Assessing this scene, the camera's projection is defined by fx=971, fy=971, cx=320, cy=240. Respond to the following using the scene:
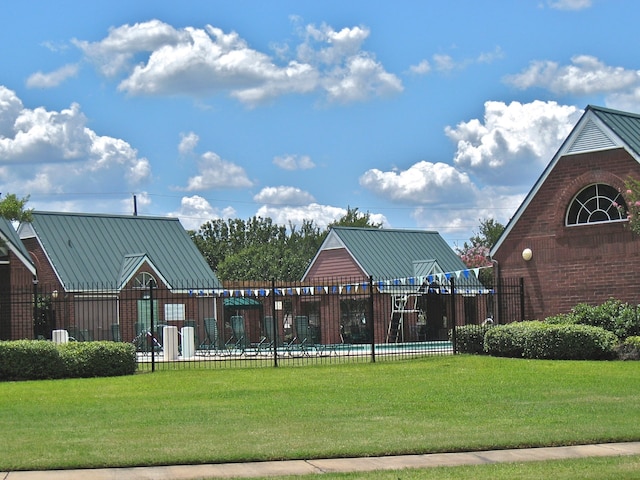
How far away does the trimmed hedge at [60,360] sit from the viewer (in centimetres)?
2016

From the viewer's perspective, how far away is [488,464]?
9938 mm

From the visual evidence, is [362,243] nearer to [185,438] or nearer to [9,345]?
[9,345]

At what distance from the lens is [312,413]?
13875 millimetres

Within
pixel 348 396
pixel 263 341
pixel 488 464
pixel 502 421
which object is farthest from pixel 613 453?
pixel 263 341

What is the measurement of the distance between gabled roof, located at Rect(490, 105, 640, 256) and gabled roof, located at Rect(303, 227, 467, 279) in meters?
15.4

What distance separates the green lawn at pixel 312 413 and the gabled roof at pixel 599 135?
7039mm

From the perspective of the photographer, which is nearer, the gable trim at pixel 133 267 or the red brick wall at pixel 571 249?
the red brick wall at pixel 571 249

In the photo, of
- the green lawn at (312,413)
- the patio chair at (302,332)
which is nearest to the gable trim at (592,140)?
the green lawn at (312,413)

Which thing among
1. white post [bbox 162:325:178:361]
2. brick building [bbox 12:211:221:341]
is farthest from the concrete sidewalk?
brick building [bbox 12:211:221:341]

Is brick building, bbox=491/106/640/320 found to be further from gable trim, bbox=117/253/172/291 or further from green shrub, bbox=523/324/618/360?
gable trim, bbox=117/253/172/291

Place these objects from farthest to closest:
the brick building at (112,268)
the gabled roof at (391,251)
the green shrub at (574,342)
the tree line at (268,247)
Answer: the tree line at (268,247)
the gabled roof at (391,251)
the brick building at (112,268)
the green shrub at (574,342)

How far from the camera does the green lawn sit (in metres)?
10.9

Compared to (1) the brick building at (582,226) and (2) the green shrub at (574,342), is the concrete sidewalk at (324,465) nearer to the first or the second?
(2) the green shrub at (574,342)

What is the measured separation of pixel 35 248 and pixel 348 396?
24394mm
